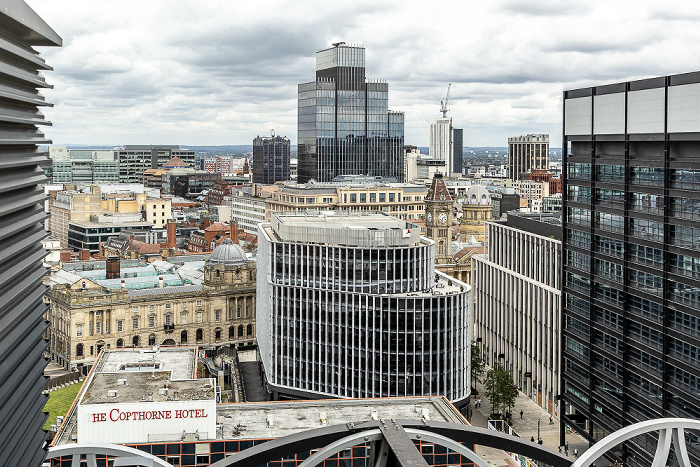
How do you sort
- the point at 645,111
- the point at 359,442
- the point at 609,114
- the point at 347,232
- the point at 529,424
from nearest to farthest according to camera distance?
the point at 359,442 → the point at 645,111 → the point at 609,114 → the point at 347,232 → the point at 529,424

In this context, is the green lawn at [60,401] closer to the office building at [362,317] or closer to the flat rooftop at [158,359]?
the flat rooftop at [158,359]

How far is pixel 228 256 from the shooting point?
168500 mm

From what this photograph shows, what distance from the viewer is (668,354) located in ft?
248

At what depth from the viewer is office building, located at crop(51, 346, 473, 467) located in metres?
79.9

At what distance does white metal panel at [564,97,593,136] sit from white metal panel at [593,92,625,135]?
122 centimetres

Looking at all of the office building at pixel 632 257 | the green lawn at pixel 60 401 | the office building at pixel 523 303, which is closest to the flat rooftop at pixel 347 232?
the office building at pixel 523 303

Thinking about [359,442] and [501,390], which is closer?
[359,442]

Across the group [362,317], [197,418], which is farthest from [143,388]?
[362,317]

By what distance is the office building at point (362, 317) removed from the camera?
341 feet

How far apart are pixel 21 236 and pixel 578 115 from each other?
75.2 meters

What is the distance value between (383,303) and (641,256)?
34268 mm

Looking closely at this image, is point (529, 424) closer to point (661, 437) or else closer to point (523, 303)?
point (523, 303)

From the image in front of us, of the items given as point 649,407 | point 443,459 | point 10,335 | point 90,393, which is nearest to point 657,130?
point 649,407

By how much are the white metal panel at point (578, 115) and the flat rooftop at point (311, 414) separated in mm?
32487
